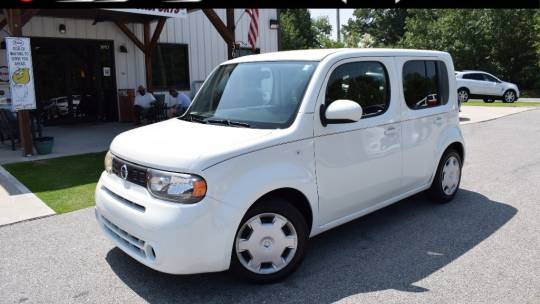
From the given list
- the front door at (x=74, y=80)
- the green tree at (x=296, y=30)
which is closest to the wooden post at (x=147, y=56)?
the front door at (x=74, y=80)

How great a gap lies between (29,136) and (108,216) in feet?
21.6

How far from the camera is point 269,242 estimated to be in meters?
3.61

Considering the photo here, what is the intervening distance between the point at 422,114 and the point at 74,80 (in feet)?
40.6

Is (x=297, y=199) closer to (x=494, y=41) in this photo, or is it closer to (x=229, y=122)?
(x=229, y=122)

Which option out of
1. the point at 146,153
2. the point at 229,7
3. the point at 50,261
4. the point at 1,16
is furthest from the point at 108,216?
the point at 1,16

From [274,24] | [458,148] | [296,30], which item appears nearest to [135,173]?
[458,148]

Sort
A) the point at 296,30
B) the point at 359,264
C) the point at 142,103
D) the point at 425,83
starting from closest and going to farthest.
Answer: the point at 359,264
the point at 425,83
the point at 142,103
the point at 296,30

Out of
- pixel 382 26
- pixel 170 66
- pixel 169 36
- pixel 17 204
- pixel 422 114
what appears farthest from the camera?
pixel 382 26

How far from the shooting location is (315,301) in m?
3.37

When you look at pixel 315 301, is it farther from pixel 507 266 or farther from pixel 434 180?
pixel 434 180

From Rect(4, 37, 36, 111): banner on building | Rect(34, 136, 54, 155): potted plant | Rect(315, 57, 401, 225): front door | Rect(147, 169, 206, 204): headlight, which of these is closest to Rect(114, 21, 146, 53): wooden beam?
Rect(4, 37, 36, 111): banner on building

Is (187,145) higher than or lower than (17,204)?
higher

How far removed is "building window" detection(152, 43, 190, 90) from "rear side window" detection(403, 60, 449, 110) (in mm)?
12026

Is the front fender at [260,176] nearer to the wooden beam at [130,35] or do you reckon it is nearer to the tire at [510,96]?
the wooden beam at [130,35]
